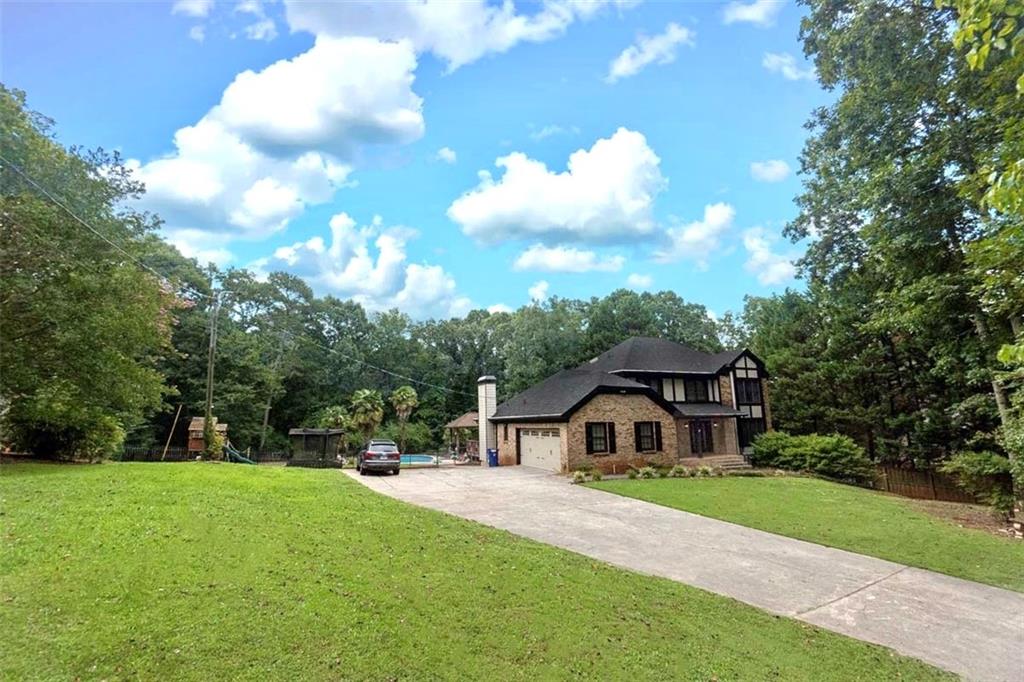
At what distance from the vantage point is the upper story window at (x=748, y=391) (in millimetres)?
29359

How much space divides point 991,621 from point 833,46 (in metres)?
13.6

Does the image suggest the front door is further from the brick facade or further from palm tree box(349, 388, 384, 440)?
palm tree box(349, 388, 384, 440)

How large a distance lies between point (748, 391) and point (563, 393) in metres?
13.3

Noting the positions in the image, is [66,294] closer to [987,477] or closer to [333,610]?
[333,610]

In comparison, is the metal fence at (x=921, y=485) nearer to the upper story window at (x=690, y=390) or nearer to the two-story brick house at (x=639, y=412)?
the two-story brick house at (x=639, y=412)

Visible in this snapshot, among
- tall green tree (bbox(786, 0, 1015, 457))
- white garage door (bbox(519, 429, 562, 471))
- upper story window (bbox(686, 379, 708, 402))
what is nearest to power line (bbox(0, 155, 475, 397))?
white garage door (bbox(519, 429, 562, 471))

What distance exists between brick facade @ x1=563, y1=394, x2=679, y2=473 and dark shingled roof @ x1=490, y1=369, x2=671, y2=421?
428 millimetres

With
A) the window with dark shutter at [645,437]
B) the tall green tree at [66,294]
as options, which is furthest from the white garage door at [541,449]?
the tall green tree at [66,294]

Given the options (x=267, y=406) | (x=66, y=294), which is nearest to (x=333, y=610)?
(x=66, y=294)

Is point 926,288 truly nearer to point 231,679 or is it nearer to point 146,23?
point 231,679

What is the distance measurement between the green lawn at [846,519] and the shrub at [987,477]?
182 centimetres

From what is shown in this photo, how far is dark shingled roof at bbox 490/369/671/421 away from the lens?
2173 cm

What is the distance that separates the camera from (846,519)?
12.7 metres

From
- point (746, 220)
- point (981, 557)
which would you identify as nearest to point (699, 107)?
point (746, 220)
